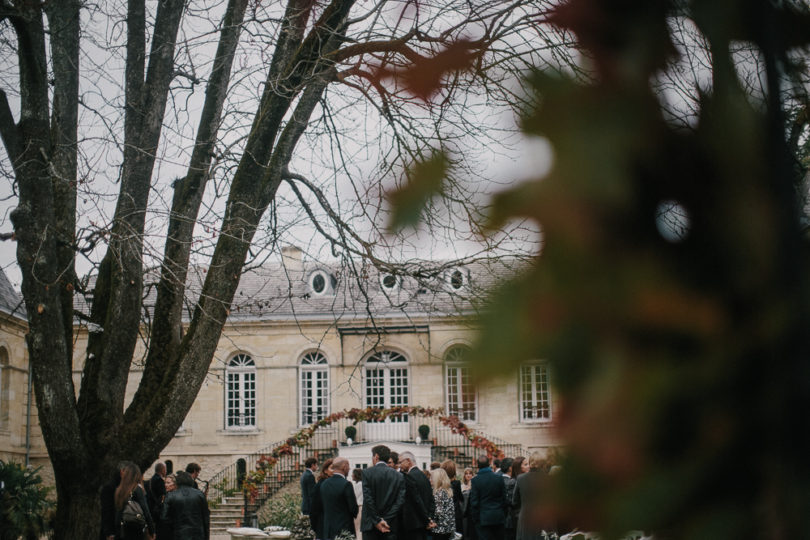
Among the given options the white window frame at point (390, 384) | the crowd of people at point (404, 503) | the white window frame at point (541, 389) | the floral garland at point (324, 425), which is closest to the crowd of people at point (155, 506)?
the crowd of people at point (404, 503)

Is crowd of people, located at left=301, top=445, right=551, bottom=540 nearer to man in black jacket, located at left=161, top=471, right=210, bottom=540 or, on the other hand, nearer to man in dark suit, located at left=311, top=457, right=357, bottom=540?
man in dark suit, located at left=311, top=457, right=357, bottom=540

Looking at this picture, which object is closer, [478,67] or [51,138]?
[478,67]

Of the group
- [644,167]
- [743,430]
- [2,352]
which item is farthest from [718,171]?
[2,352]

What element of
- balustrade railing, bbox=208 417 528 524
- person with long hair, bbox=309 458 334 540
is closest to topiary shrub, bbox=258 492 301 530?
balustrade railing, bbox=208 417 528 524

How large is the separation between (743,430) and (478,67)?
41 centimetres

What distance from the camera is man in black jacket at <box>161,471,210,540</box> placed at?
8.91 m

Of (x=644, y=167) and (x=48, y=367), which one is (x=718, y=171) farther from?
(x=48, y=367)

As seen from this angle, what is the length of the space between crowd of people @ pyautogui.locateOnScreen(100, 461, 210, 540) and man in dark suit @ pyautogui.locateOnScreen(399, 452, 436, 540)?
222 cm

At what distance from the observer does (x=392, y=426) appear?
27.5m

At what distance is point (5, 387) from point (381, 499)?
64.7 feet

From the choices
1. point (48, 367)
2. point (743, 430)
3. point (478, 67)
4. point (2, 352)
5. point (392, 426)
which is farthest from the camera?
point (392, 426)

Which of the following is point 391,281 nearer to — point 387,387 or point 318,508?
point 318,508

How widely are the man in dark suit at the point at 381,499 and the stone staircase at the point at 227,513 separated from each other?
14.4m

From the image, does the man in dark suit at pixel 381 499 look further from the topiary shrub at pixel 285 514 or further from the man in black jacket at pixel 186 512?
the topiary shrub at pixel 285 514
